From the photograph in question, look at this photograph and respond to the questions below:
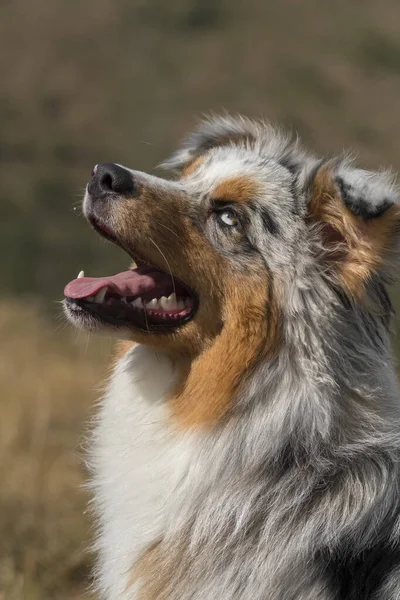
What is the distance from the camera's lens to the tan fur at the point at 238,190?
4078 millimetres

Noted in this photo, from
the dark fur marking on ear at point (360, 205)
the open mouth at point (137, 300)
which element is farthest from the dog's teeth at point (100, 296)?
the dark fur marking on ear at point (360, 205)

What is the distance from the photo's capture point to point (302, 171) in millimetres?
4078

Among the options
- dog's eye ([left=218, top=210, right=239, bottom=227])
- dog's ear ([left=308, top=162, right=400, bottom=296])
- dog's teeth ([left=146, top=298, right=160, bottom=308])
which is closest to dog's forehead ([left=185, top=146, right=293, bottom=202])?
dog's eye ([left=218, top=210, right=239, bottom=227])

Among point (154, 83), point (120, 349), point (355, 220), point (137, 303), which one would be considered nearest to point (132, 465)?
point (120, 349)

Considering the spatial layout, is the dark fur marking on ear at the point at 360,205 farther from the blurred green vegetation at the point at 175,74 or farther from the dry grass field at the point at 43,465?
the blurred green vegetation at the point at 175,74

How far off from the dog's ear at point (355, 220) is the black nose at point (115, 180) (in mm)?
787

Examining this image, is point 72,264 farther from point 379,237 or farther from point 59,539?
point 379,237

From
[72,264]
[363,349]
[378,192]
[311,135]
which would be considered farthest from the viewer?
[311,135]

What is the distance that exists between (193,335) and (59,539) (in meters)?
2.69

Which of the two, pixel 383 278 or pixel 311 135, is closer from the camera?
pixel 383 278

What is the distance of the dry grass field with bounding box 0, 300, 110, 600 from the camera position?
5672 mm

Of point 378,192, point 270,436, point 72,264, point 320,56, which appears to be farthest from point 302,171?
point 320,56

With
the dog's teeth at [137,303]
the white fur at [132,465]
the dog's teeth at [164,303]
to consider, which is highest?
the dog's teeth at [164,303]

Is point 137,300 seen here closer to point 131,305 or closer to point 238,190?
point 131,305
